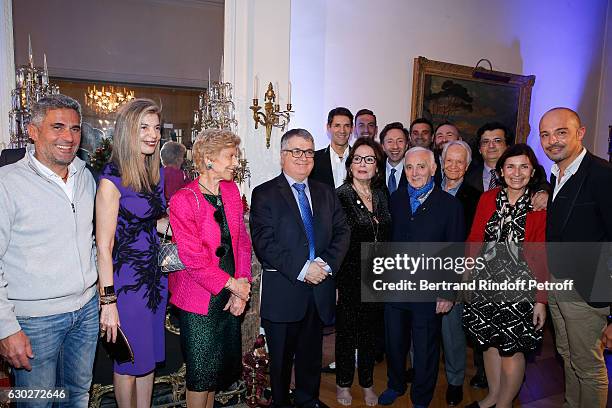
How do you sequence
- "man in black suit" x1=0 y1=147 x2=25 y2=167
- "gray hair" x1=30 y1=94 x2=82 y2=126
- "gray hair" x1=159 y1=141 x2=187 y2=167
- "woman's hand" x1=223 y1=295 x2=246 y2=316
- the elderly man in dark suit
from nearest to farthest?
"gray hair" x1=30 y1=94 x2=82 y2=126 < "woman's hand" x1=223 y1=295 x2=246 y2=316 < "man in black suit" x1=0 y1=147 x2=25 y2=167 < the elderly man in dark suit < "gray hair" x1=159 y1=141 x2=187 y2=167

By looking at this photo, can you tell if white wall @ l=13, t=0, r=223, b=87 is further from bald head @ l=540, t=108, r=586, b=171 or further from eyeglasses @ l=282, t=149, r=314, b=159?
bald head @ l=540, t=108, r=586, b=171

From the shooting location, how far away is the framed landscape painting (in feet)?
18.3

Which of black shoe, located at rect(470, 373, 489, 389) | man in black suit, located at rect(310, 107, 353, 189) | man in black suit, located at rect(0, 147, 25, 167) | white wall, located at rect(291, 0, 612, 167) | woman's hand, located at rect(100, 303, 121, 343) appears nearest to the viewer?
woman's hand, located at rect(100, 303, 121, 343)

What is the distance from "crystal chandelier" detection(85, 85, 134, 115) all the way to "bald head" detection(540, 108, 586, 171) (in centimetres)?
594

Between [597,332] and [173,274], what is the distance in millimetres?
2372

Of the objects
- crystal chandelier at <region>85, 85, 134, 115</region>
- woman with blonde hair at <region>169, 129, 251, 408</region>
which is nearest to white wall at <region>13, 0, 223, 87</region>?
crystal chandelier at <region>85, 85, 134, 115</region>

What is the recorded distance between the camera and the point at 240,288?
2.39 metres

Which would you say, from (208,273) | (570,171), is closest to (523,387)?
(570,171)

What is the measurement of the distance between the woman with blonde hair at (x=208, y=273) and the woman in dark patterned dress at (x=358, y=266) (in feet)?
2.72

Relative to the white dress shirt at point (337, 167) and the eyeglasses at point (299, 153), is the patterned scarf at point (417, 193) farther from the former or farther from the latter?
the white dress shirt at point (337, 167)

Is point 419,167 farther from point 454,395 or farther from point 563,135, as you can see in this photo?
point 454,395

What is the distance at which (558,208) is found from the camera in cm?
260

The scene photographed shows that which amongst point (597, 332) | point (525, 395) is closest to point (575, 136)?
point (597, 332)

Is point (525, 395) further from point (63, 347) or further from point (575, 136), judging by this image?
point (63, 347)
